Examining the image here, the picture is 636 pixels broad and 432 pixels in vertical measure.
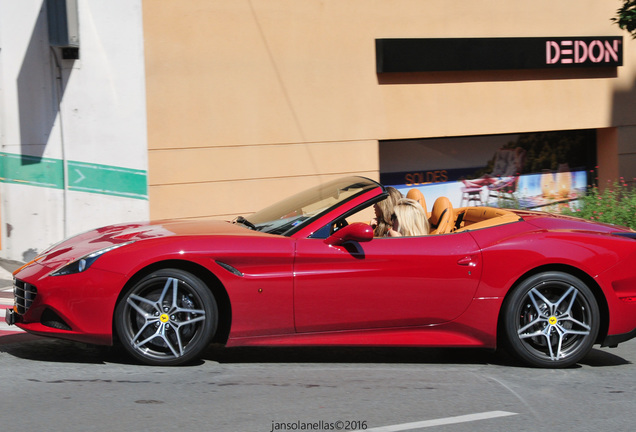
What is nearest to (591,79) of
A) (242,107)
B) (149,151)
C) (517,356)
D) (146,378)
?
(242,107)

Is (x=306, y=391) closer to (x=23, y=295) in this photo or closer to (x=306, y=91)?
(x=23, y=295)

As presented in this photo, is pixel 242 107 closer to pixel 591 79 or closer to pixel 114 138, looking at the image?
pixel 114 138

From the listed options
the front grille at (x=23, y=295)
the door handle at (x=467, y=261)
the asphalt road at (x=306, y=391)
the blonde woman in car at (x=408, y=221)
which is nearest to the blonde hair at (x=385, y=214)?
the blonde woman in car at (x=408, y=221)

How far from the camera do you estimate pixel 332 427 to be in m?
3.95

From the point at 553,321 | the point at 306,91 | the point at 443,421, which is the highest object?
the point at 306,91

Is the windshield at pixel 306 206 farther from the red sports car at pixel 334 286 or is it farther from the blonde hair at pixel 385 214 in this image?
the blonde hair at pixel 385 214

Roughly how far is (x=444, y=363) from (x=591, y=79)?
7851 millimetres

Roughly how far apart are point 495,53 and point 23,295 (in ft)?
27.1

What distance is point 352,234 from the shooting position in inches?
197

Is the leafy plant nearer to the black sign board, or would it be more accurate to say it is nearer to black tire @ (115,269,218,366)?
the black sign board

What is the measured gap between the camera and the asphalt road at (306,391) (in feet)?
13.2

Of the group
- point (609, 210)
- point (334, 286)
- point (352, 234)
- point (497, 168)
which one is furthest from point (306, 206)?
point (497, 168)

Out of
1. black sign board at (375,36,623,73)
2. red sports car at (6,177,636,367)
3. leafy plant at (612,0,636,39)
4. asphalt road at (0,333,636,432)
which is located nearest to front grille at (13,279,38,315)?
red sports car at (6,177,636,367)

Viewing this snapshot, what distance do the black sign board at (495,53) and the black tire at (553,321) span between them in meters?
5.94
